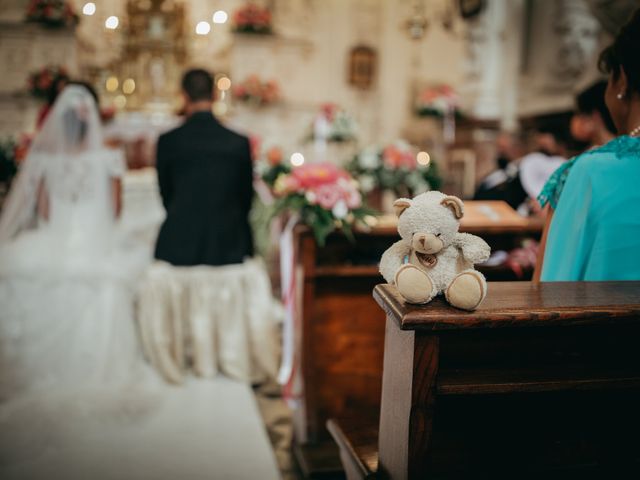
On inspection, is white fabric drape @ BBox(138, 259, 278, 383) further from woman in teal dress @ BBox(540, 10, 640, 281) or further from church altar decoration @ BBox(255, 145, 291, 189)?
woman in teal dress @ BBox(540, 10, 640, 281)

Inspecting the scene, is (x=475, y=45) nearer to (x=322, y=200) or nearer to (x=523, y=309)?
(x=322, y=200)

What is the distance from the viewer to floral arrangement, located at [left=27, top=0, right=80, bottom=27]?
8.18 meters

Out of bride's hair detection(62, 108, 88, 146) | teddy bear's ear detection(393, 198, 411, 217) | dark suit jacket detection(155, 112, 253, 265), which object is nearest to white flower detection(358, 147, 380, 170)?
dark suit jacket detection(155, 112, 253, 265)

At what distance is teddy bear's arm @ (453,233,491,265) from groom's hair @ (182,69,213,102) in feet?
8.20

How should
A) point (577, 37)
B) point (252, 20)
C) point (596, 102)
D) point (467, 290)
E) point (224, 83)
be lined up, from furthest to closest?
point (224, 83), point (252, 20), point (577, 37), point (596, 102), point (467, 290)

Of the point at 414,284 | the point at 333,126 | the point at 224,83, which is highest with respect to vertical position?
the point at 224,83

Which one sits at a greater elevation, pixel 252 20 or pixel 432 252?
pixel 252 20

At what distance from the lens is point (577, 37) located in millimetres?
6402

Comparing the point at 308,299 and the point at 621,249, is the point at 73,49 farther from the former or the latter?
the point at 621,249

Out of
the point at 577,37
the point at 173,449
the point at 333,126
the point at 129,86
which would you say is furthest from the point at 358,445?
the point at 129,86

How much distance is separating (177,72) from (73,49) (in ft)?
4.89

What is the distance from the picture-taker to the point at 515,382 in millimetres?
1254

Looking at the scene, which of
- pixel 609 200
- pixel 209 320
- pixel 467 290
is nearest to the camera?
pixel 467 290

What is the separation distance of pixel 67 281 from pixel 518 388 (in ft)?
9.52
